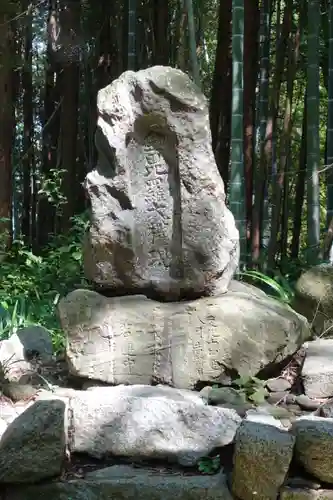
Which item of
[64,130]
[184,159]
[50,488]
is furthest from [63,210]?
[50,488]

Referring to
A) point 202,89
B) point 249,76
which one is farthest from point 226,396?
point 202,89

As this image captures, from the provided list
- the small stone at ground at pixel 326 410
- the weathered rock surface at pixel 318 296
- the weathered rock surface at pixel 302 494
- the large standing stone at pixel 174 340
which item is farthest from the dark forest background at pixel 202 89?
the weathered rock surface at pixel 302 494

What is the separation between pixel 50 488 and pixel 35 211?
32.2ft

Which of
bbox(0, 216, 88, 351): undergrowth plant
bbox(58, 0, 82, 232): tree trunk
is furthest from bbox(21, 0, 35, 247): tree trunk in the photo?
bbox(0, 216, 88, 351): undergrowth plant

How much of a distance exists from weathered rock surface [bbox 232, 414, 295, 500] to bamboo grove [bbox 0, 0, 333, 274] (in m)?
2.48

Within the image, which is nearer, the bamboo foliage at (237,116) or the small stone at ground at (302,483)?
the small stone at ground at (302,483)

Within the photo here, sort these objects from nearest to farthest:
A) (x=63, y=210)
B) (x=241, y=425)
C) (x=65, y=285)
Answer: (x=241, y=425) → (x=65, y=285) → (x=63, y=210)

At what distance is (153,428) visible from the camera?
2529 millimetres

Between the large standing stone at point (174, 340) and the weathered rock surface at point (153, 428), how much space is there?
36 cm

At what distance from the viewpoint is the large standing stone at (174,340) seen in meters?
2.93

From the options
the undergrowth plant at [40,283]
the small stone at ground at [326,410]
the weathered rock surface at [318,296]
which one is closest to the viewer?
the small stone at ground at [326,410]

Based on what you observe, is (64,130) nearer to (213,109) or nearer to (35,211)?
(213,109)

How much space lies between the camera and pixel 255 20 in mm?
6266

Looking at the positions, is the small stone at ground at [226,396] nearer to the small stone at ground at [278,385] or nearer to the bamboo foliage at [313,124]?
the small stone at ground at [278,385]
